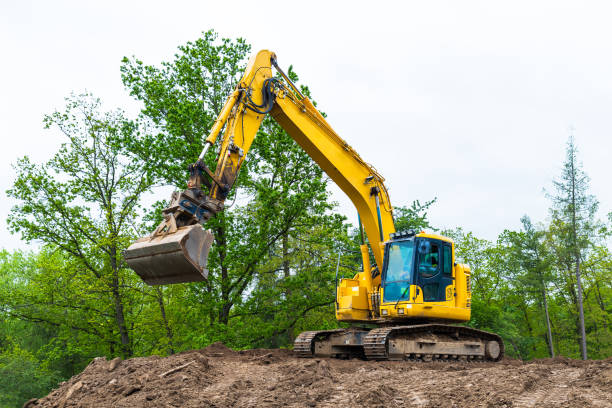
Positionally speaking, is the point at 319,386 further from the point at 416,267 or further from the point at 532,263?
the point at 532,263

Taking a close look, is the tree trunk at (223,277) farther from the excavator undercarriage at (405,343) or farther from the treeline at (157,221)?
the excavator undercarriage at (405,343)

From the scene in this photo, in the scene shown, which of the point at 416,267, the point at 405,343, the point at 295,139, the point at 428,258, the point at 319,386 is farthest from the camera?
the point at 295,139

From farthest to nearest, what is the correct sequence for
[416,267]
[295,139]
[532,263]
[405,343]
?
[532,263] < [295,139] < [416,267] < [405,343]

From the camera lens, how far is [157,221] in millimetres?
17156

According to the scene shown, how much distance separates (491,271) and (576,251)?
30.3 feet

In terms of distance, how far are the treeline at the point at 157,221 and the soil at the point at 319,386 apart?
7.93m

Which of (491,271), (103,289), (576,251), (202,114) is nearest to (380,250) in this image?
(202,114)

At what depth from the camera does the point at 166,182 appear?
59.3ft

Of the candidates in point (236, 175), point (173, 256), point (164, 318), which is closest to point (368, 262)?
point (236, 175)

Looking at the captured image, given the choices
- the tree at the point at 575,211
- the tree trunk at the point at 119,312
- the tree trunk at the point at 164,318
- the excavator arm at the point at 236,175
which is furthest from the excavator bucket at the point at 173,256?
the tree at the point at 575,211

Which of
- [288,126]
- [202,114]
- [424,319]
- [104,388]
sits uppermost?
[202,114]

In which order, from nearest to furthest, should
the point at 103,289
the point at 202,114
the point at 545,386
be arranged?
the point at 545,386 → the point at 202,114 → the point at 103,289

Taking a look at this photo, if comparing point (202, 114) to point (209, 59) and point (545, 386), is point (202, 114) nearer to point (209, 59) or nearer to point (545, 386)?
point (209, 59)

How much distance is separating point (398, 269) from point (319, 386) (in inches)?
186
